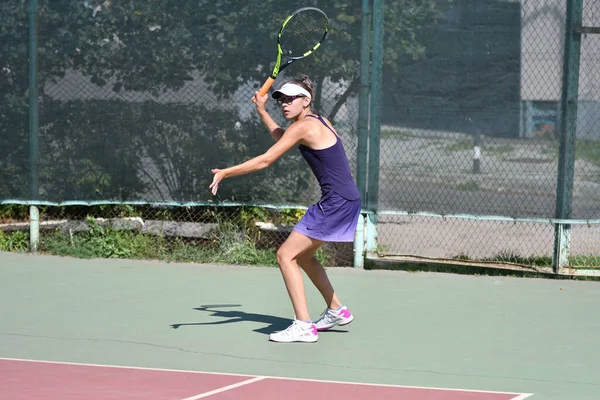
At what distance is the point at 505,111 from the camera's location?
882cm

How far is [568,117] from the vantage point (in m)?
8.74

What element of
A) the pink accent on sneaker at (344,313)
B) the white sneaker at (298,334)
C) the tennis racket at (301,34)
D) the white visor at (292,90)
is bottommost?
the white sneaker at (298,334)

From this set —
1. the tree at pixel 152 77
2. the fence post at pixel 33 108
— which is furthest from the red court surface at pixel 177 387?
the fence post at pixel 33 108

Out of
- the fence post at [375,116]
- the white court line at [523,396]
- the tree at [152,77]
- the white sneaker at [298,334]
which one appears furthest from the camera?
the tree at [152,77]

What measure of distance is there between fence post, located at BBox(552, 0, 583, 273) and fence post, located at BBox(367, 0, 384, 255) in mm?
1529

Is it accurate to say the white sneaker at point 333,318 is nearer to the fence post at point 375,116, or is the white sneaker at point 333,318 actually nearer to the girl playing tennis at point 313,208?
the girl playing tennis at point 313,208

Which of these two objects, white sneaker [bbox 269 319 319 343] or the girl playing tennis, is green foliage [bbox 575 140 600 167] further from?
white sneaker [bbox 269 319 319 343]

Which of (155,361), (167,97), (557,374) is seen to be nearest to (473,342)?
(557,374)

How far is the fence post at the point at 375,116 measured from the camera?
904 cm

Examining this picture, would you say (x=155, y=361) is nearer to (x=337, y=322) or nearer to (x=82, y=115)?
(x=337, y=322)

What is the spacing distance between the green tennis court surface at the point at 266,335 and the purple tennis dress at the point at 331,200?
69 centimetres

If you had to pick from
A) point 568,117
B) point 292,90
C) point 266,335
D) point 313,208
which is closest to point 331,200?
point 313,208

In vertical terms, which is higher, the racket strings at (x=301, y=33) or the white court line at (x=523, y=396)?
the racket strings at (x=301, y=33)

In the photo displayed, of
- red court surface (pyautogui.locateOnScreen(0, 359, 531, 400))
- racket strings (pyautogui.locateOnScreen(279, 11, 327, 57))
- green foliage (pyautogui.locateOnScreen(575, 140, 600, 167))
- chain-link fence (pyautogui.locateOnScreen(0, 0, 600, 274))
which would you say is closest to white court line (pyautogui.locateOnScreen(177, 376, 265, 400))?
red court surface (pyautogui.locateOnScreen(0, 359, 531, 400))
